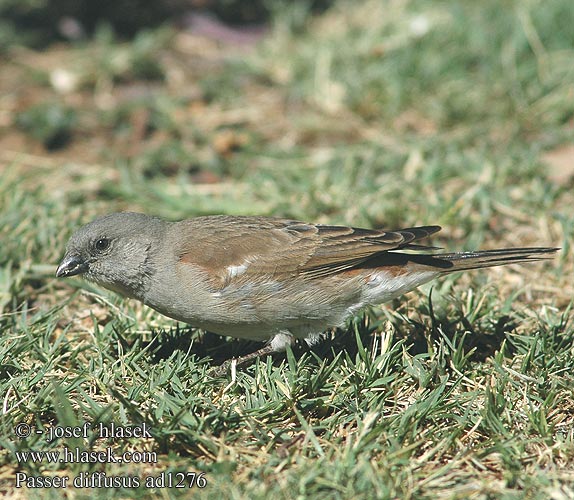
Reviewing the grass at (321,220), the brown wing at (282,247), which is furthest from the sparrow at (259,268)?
the grass at (321,220)

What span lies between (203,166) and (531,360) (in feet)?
12.1

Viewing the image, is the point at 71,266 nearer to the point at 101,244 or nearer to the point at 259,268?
the point at 101,244

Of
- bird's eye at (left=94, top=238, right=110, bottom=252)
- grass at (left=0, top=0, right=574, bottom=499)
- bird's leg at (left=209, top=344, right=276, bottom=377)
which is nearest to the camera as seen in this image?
grass at (left=0, top=0, right=574, bottom=499)

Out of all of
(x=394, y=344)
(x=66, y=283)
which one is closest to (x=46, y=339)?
(x=66, y=283)

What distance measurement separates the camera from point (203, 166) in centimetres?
701

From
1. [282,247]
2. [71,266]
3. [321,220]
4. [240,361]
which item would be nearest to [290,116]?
[321,220]

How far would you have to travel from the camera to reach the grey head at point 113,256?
14.6 ft

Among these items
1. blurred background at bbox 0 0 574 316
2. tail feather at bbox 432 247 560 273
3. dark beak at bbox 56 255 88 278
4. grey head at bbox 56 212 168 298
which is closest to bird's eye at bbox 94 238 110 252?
grey head at bbox 56 212 168 298

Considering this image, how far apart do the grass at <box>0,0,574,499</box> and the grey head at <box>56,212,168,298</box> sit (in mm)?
309

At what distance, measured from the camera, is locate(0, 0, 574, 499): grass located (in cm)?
365

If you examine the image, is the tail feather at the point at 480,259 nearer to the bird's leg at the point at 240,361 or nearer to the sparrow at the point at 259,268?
the sparrow at the point at 259,268

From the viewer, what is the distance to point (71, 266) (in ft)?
14.7

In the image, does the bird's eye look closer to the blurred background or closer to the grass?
the grass

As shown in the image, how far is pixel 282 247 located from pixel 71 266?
1199 millimetres
